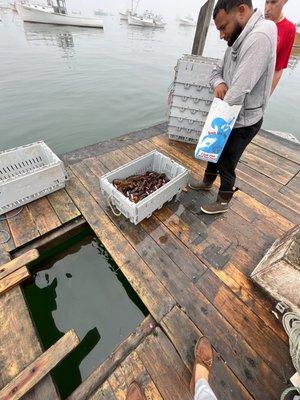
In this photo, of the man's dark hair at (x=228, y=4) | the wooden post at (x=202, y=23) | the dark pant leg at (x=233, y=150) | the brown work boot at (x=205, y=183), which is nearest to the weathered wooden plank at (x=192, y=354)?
the dark pant leg at (x=233, y=150)

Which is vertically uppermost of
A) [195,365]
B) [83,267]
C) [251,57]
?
[251,57]

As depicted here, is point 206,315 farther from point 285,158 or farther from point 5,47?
point 5,47

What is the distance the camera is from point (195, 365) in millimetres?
1608

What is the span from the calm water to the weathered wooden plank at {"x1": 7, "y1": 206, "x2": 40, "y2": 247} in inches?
141

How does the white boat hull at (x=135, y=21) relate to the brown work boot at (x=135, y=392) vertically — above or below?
below

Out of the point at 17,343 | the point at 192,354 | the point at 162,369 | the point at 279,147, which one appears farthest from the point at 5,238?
the point at 279,147

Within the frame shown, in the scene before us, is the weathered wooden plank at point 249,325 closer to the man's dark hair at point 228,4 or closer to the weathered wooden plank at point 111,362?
the weathered wooden plank at point 111,362

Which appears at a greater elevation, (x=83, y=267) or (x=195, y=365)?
(x=195, y=365)

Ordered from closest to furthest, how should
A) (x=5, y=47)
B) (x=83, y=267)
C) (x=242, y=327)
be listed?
(x=242, y=327)
(x=83, y=267)
(x=5, y=47)

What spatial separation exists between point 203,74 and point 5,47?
17.9m

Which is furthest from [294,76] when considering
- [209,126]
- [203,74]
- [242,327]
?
[242,327]

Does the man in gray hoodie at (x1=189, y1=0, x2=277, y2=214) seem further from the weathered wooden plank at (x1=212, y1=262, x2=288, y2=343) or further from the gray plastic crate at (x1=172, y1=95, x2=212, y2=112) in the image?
the gray plastic crate at (x1=172, y1=95, x2=212, y2=112)

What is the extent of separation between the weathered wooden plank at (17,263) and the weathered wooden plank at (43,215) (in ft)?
1.07

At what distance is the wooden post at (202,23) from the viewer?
3737 millimetres
